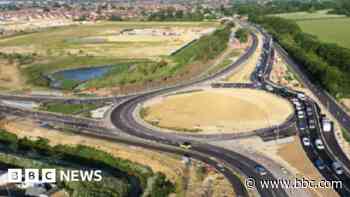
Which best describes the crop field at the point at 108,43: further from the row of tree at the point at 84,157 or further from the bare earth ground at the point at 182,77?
the row of tree at the point at 84,157

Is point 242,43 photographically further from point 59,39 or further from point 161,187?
point 161,187

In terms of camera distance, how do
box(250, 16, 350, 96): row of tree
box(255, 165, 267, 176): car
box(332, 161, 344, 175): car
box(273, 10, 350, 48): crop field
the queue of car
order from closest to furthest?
box(332, 161, 344, 175): car → box(255, 165, 267, 176): car → the queue of car → box(250, 16, 350, 96): row of tree → box(273, 10, 350, 48): crop field

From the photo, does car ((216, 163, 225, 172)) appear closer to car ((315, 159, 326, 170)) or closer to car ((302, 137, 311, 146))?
car ((315, 159, 326, 170))

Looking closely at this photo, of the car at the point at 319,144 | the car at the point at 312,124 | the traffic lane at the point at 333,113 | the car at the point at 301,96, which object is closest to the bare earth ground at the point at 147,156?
the car at the point at 319,144

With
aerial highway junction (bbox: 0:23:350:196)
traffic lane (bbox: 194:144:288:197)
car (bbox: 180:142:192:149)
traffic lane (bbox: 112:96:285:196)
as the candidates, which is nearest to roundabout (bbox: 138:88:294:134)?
aerial highway junction (bbox: 0:23:350:196)

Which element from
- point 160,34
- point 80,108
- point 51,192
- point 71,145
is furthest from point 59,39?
point 51,192

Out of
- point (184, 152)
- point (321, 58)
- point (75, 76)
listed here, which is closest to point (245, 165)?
point (184, 152)
